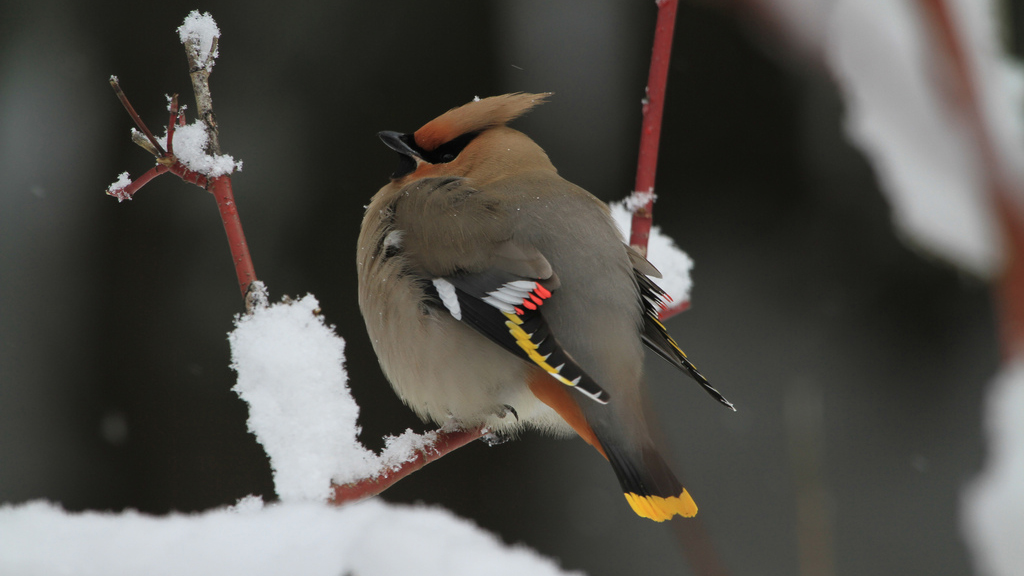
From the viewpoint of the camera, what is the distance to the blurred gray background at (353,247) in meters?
3.89

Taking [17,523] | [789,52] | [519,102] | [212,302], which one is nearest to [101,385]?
[212,302]

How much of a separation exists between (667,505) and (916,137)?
3.66 feet

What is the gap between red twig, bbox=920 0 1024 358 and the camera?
1.69ft

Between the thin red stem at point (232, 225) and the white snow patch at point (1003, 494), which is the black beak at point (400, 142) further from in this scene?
the white snow patch at point (1003, 494)

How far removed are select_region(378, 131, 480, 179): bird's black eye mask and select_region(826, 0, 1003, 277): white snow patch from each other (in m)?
1.56

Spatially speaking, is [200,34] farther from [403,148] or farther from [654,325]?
[654,325]

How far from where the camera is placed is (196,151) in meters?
1.43

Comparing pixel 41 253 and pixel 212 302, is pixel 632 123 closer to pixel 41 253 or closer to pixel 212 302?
pixel 212 302

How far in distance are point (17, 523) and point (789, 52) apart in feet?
3.36

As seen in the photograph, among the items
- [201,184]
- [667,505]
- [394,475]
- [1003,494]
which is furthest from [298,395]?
[1003,494]

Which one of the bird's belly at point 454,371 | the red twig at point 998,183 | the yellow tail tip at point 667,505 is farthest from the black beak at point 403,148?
the red twig at point 998,183

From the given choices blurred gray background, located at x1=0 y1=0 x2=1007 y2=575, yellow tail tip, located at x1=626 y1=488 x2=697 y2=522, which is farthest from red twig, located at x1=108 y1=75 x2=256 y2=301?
blurred gray background, located at x1=0 y1=0 x2=1007 y2=575

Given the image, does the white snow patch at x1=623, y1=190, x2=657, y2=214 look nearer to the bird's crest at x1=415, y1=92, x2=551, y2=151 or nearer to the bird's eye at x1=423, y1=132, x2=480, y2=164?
the bird's crest at x1=415, y1=92, x2=551, y2=151

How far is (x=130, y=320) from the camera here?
403cm
